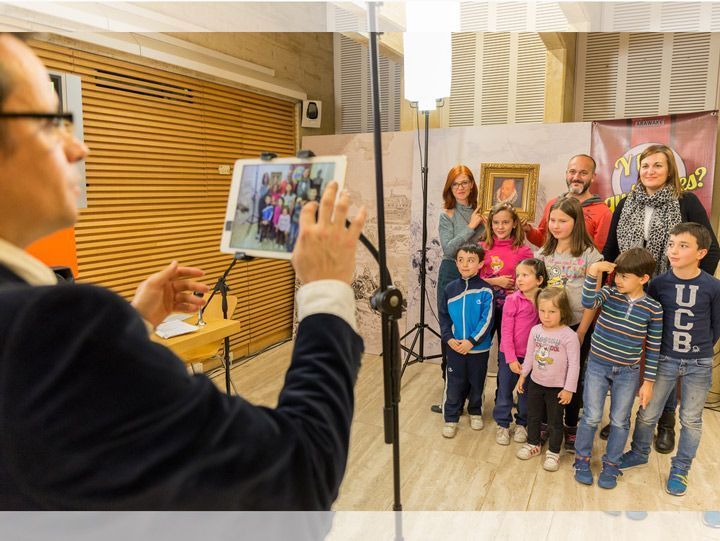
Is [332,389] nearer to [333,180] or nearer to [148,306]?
[333,180]

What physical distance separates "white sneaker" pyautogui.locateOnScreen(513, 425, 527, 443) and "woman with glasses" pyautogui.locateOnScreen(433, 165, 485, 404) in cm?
68

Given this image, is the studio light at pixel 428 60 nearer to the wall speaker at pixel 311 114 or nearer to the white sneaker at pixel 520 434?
the wall speaker at pixel 311 114

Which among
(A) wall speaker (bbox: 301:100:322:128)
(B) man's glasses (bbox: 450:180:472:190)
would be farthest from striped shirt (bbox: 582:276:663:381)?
(A) wall speaker (bbox: 301:100:322:128)

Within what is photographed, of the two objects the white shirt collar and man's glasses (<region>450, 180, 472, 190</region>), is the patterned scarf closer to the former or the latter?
man's glasses (<region>450, 180, 472, 190</region>)

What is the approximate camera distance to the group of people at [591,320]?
2268mm

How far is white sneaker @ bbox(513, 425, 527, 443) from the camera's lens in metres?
2.76

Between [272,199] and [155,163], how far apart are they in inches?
109

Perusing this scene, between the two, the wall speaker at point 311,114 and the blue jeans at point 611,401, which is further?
the wall speaker at point 311,114

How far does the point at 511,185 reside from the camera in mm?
3562

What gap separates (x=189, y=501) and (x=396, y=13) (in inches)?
106

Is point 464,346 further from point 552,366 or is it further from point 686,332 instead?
point 686,332

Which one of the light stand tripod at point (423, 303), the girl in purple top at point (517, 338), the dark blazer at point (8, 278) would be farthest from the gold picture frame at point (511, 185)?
the dark blazer at point (8, 278)

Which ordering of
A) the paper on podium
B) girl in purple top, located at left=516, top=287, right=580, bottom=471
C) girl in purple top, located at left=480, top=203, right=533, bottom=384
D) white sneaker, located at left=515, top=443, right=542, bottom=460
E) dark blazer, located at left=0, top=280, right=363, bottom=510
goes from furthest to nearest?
girl in purple top, located at left=480, top=203, right=533, bottom=384
white sneaker, located at left=515, top=443, right=542, bottom=460
girl in purple top, located at left=516, top=287, right=580, bottom=471
the paper on podium
dark blazer, located at left=0, top=280, right=363, bottom=510

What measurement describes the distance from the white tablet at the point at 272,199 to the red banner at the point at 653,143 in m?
3.21
